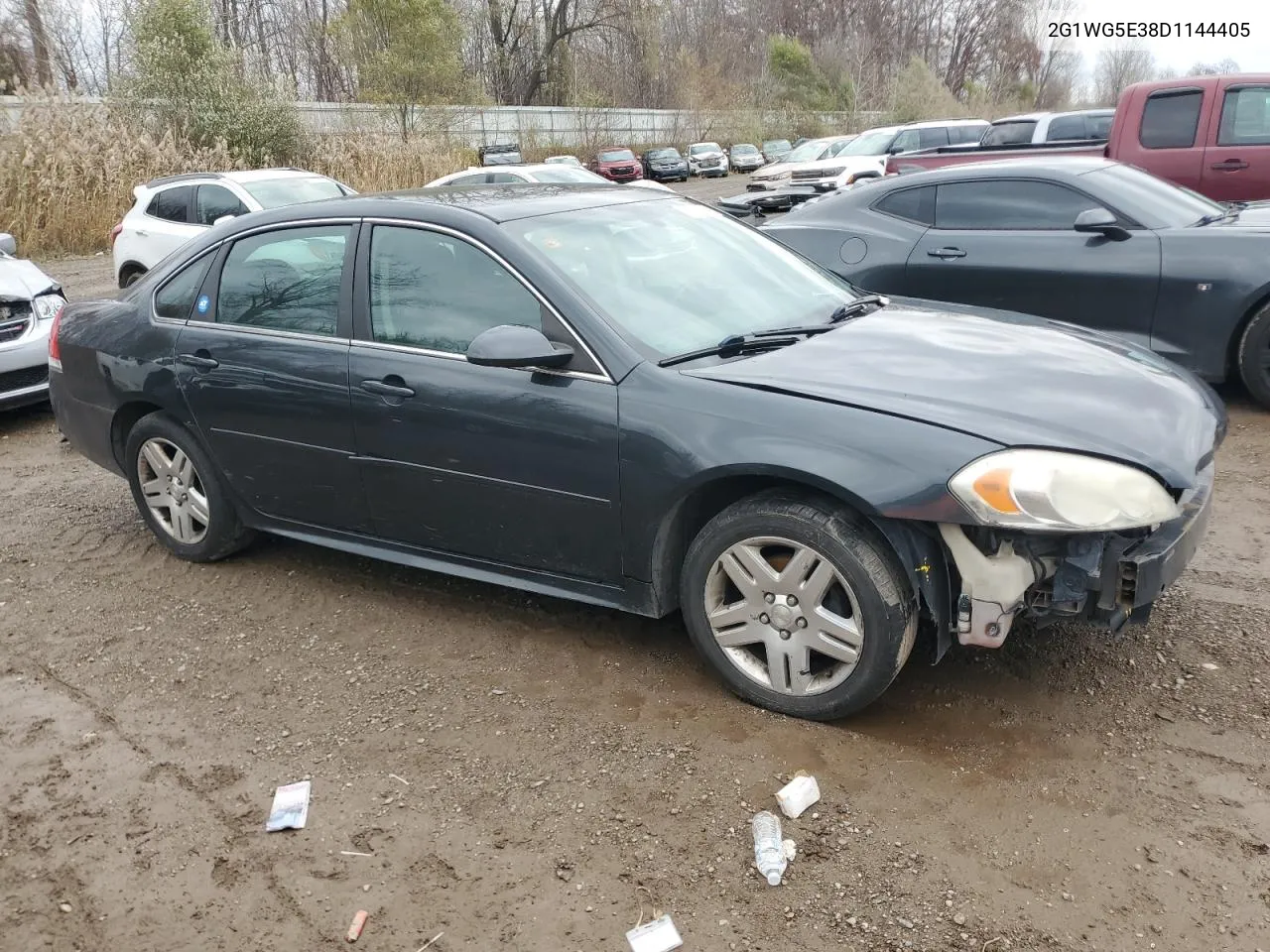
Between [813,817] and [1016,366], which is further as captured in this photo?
[1016,366]

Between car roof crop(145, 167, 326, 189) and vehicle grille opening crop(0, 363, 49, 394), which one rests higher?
car roof crop(145, 167, 326, 189)

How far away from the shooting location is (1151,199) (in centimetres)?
665

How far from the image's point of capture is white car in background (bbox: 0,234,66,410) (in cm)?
776

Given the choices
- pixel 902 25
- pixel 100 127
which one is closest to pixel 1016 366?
pixel 100 127

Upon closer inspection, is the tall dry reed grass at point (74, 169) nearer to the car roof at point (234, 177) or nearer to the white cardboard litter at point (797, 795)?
the car roof at point (234, 177)

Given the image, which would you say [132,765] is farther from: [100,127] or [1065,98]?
[1065,98]

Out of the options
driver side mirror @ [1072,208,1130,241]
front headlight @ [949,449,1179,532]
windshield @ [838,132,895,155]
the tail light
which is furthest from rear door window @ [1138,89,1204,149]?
windshield @ [838,132,895,155]

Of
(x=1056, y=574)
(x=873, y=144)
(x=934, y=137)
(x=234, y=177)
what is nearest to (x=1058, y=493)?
(x=1056, y=574)

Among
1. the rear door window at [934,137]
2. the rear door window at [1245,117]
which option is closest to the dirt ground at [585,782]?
the rear door window at [1245,117]

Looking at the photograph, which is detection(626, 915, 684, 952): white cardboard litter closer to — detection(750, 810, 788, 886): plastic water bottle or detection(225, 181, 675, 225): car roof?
detection(750, 810, 788, 886): plastic water bottle

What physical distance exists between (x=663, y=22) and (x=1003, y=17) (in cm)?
3694

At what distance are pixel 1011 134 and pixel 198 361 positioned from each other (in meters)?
13.7

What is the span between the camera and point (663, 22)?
68.6 meters

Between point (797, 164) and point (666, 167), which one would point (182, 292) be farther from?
point (666, 167)
